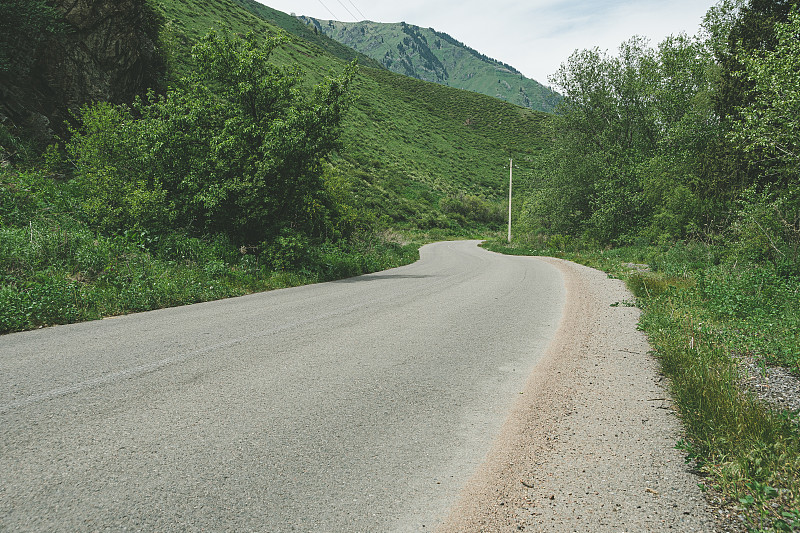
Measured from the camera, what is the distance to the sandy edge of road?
7.88 feet

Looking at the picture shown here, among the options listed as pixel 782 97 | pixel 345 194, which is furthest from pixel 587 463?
pixel 345 194

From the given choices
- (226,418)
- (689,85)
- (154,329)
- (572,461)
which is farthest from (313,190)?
(689,85)

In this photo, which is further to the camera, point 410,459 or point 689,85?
point 689,85

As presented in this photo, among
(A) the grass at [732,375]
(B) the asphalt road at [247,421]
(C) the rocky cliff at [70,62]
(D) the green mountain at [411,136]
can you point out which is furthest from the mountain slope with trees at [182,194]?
(D) the green mountain at [411,136]

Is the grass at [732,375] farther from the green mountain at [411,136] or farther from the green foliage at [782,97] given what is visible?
the green mountain at [411,136]

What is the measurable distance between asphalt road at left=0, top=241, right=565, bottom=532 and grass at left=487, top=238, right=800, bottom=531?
1.48m

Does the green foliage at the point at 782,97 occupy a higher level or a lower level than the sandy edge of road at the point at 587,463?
higher

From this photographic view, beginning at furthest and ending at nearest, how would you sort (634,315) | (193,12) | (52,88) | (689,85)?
(193,12), (689,85), (52,88), (634,315)

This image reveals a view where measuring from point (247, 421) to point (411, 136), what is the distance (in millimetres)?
69152

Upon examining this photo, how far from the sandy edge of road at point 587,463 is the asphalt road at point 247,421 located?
7.3 inches

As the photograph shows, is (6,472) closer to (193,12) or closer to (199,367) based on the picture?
(199,367)

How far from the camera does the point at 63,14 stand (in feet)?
54.6

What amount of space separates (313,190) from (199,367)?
10738mm

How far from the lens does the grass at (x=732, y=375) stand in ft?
8.20
